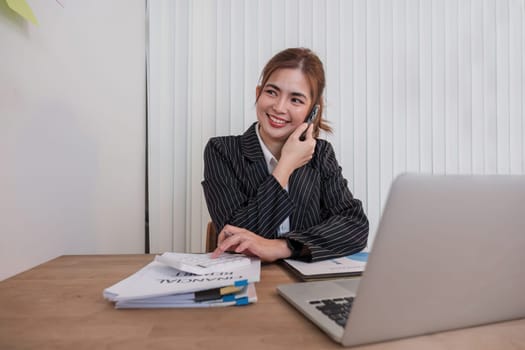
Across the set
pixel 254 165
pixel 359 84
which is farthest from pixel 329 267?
pixel 359 84

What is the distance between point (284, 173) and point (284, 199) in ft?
0.40

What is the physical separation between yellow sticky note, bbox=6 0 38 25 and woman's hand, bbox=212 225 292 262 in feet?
2.69

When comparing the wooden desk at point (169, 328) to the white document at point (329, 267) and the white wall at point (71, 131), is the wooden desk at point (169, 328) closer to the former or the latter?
the white document at point (329, 267)

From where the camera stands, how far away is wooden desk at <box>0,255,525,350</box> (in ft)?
1.21

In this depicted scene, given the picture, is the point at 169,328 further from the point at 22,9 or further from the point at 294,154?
the point at 22,9

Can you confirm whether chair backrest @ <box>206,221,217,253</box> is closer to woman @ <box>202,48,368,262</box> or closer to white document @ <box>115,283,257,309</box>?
woman @ <box>202,48,368,262</box>

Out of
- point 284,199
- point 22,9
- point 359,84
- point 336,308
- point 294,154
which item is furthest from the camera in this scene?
point 359,84

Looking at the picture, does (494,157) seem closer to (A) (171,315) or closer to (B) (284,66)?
(B) (284,66)

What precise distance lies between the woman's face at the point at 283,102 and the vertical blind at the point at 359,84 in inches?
14.1

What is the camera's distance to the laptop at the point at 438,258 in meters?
0.31

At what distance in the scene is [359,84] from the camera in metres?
1.73

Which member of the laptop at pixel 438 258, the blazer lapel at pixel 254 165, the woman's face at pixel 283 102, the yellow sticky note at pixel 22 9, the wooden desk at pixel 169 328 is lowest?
the wooden desk at pixel 169 328

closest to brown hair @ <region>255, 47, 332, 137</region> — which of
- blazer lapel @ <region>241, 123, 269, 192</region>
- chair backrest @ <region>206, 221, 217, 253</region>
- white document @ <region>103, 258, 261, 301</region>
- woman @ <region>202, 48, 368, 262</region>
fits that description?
woman @ <region>202, 48, 368, 262</region>

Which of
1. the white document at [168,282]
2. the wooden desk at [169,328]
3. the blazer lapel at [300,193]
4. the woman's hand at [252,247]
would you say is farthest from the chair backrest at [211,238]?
the wooden desk at [169,328]
